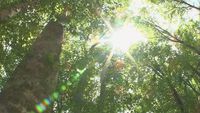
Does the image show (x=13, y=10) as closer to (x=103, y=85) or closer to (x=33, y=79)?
(x=33, y=79)

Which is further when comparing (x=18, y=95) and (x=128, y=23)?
(x=128, y=23)

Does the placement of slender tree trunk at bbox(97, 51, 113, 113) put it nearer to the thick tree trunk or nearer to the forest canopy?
the forest canopy

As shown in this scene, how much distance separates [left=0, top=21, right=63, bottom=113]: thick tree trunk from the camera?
945 cm

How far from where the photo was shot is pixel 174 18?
71.8ft

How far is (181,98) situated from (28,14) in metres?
13.6

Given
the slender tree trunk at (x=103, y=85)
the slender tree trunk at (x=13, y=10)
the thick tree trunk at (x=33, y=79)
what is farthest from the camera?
the slender tree trunk at (x=103, y=85)

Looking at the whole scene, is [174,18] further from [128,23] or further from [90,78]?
[90,78]

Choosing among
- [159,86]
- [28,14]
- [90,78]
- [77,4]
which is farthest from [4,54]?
[159,86]

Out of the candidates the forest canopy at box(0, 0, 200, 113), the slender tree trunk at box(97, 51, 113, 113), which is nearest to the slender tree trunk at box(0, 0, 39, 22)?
the forest canopy at box(0, 0, 200, 113)

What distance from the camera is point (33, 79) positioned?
10398mm

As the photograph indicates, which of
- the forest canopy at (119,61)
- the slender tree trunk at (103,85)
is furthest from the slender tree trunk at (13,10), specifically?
the slender tree trunk at (103,85)

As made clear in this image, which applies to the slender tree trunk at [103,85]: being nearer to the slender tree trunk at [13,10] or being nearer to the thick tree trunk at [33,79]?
the thick tree trunk at [33,79]

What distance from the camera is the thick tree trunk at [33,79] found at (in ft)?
31.0

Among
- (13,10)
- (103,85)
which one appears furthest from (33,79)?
(103,85)
